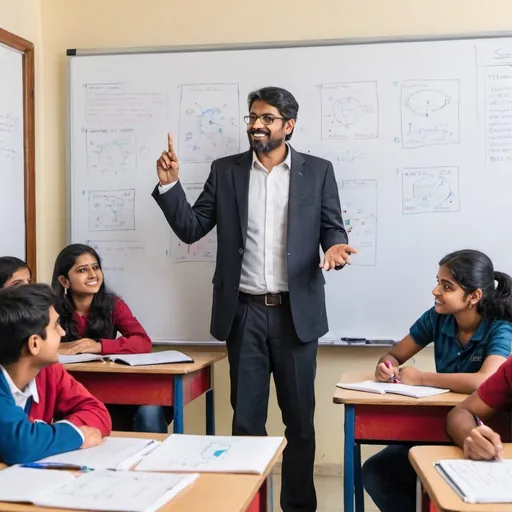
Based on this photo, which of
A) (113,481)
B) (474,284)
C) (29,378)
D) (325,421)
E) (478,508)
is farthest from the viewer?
(325,421)

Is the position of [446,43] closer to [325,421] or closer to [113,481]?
[325,421]

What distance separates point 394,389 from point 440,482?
97 cm

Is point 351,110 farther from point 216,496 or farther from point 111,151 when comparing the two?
point 216,496

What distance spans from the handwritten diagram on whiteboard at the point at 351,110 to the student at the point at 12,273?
1.55 m

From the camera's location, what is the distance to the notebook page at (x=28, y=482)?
139 centimetres

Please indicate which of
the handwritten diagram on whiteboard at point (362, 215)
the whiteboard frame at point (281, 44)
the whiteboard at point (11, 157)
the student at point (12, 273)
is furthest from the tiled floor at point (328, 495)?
the whiteboard frame at point (281, 44)

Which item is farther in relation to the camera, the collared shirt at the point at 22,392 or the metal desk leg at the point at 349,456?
the metal desk leg at the point at 349,456

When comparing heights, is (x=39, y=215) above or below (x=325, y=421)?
above

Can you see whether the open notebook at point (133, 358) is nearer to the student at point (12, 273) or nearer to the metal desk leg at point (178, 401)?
the metal desk leg at point (178, 401)

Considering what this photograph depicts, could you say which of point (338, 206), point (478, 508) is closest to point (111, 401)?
point (338, 206)

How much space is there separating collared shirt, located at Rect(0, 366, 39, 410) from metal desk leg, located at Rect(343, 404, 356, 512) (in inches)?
38.3

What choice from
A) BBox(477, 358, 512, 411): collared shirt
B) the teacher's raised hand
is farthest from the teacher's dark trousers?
BBox(477, 358, 512, 411): collared shirt

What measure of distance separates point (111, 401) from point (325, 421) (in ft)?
4.04

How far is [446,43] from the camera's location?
3473mm
